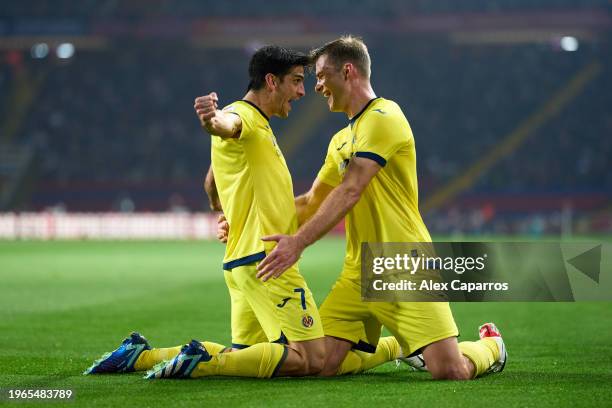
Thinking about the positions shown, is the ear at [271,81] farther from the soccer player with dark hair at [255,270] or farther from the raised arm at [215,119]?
the raised arm at [215,119]

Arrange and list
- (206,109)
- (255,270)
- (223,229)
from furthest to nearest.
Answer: (223,229) → (255,270) → (206,109)

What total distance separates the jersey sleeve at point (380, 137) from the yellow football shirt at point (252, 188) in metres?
0.58

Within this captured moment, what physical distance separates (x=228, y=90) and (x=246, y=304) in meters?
38.8

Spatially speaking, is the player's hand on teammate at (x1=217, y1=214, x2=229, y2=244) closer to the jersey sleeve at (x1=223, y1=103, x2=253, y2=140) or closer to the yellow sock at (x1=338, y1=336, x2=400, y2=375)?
the jersey sleeve at (x1=223, y1=103, x2=253, y2=140)

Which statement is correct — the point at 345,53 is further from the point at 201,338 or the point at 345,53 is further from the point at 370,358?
the point at 201,338

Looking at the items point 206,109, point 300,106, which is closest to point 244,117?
point 206,109

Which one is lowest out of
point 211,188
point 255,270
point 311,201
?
point 255,270

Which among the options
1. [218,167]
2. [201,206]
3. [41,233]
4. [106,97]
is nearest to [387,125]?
[218,167]

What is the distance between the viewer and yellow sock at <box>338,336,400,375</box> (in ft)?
22.8

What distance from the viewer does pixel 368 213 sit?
661 centimetres

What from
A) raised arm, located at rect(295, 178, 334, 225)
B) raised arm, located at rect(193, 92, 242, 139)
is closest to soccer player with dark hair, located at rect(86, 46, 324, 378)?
raised arm, located at rect(193, 92, 242, 139)

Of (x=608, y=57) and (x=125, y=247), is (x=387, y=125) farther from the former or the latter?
(x=608, y=57)

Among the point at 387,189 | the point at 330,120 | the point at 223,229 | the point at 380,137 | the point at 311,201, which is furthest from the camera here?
the point at 330,120

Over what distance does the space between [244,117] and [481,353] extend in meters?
2.22
